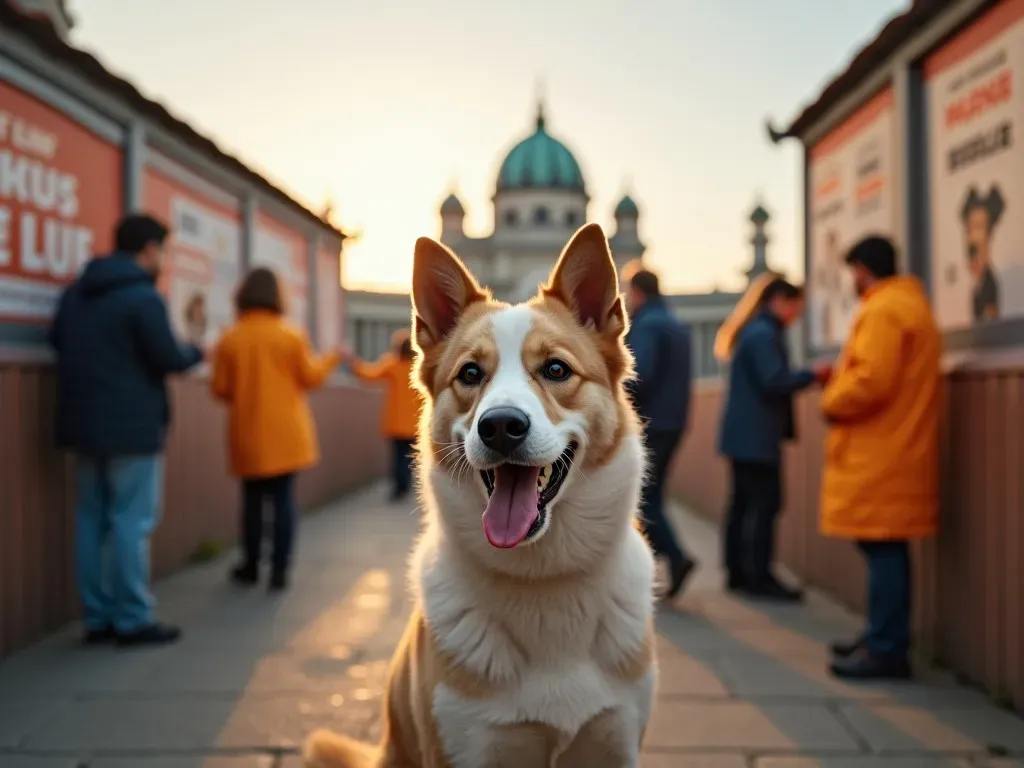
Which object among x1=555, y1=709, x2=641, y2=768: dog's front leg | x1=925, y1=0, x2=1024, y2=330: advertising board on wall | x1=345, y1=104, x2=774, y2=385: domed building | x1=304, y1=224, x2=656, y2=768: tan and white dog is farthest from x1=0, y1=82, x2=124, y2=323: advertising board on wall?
x1=345, y1=104, x2=774, y2=385: domed building

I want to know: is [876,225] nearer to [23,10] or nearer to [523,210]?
[23,10]

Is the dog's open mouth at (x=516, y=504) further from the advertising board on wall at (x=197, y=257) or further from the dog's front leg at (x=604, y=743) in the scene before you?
the advertising board on wall at (x=197, y=257)

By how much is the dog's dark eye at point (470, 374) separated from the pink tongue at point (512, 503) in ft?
0.91

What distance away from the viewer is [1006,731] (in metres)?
3.91

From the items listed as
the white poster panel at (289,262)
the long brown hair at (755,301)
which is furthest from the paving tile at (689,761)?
the white poster panel at (289,262)

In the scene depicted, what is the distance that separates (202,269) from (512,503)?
22.6 ft

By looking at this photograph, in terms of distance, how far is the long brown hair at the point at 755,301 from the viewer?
6473 millimetres

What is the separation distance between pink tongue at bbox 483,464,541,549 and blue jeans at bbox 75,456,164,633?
3.35m

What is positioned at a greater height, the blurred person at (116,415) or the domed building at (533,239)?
Answer: the domed building at (533,239)

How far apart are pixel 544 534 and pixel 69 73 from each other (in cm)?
507

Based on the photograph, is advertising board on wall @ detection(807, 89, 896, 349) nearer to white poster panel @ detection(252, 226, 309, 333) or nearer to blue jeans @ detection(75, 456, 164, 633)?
blue jeans @ detection(75, 456, 164, 633)

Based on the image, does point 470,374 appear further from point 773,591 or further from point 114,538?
point 773,591

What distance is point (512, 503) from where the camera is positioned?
2.44 m

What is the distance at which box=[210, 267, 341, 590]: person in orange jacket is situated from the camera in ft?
21.5
